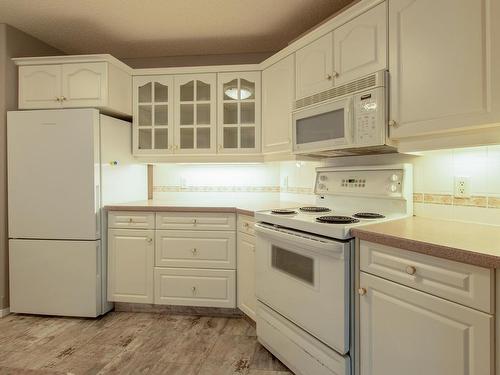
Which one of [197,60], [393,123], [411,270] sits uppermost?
[197,60]

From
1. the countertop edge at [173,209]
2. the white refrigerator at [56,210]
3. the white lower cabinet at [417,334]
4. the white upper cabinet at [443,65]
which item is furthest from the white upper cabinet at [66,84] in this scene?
the white lower cabinet at [417,334]

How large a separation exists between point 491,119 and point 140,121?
8.28ft

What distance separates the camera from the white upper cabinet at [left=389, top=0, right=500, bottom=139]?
1105 mm

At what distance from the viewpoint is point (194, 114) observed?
2.61 m

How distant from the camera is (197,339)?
199 cm

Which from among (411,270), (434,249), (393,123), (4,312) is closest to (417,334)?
(411,270)

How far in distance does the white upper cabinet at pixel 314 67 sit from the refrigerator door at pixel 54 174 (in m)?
1.60

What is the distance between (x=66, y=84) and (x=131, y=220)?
1220mm

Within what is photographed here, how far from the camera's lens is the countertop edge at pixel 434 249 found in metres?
0.86

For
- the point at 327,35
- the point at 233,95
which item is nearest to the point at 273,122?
the point at 233,95

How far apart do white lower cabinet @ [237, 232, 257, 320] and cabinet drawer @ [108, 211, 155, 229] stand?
758 millimetres

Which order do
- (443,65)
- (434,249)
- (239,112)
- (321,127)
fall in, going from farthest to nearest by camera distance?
(239,112)
(321,127)
(443,65)
(434,249)

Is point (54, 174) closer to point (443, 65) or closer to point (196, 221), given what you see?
point (196, 221)

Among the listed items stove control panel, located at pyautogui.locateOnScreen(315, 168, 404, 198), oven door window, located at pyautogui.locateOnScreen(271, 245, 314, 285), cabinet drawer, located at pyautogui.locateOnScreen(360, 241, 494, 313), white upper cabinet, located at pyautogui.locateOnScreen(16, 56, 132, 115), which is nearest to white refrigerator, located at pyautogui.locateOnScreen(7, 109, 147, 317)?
white upper cabinet, located at pyautogui.locateOnScreen(16, 56, 132, 115)
